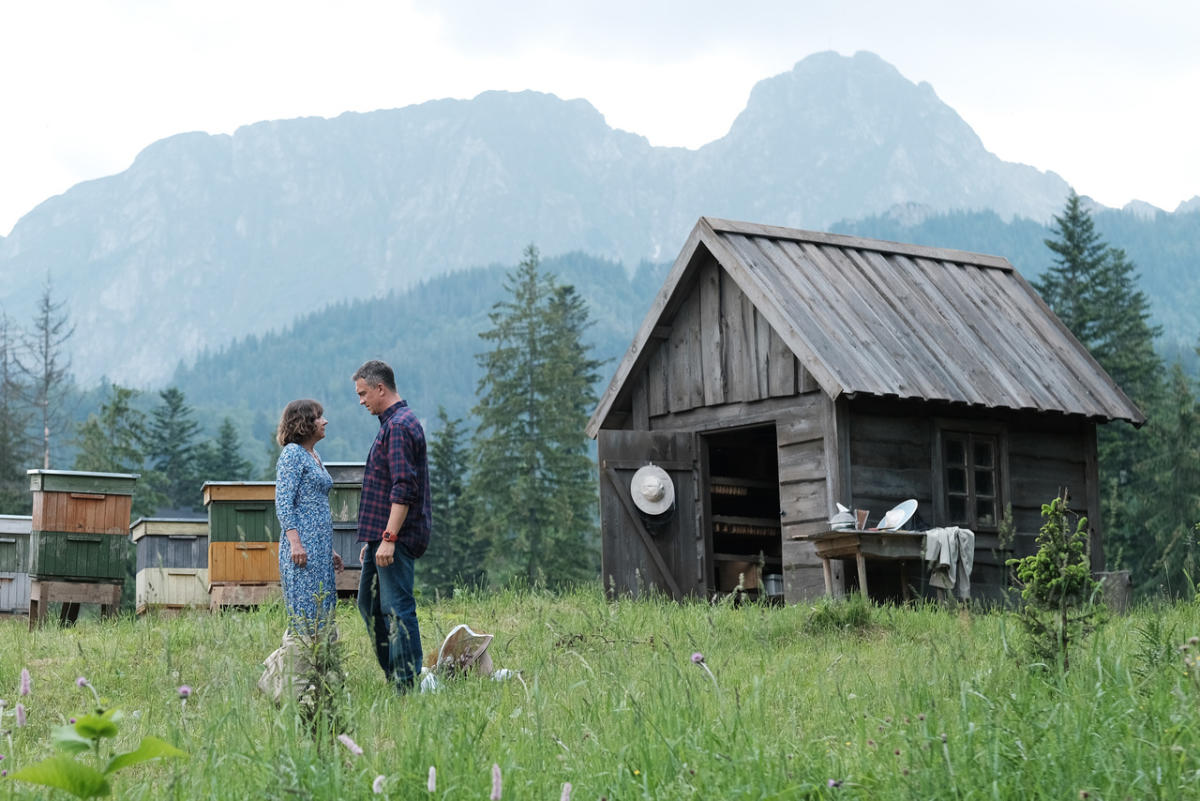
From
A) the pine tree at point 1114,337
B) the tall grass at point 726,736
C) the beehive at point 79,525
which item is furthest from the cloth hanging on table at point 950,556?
the pine tree at point 1114,337

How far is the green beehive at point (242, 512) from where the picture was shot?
48.3 feet

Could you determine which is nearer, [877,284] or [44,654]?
[44,654]

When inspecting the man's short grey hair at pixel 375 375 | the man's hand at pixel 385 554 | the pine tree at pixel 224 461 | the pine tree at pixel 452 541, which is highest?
the pine tree at pixel 224 461

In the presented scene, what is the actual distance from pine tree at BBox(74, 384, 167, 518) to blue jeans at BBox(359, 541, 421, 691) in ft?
146

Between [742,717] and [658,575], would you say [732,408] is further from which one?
[742,717]

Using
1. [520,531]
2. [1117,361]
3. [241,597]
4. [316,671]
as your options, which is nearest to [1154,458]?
[1117,361]

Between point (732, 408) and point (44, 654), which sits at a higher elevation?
point (732, 408)

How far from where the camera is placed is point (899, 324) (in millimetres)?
15812

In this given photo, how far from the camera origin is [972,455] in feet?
51.7

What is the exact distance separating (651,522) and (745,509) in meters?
3.37

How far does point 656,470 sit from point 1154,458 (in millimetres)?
29907

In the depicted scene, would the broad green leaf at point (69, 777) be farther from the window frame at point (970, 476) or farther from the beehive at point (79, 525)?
the window frame at point (970, 476)

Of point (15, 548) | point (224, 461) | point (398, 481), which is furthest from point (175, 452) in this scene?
point (398, 481)

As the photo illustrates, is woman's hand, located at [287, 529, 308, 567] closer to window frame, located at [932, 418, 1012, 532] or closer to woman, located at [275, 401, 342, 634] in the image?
woman, located at [275, 401, 342, 634]
